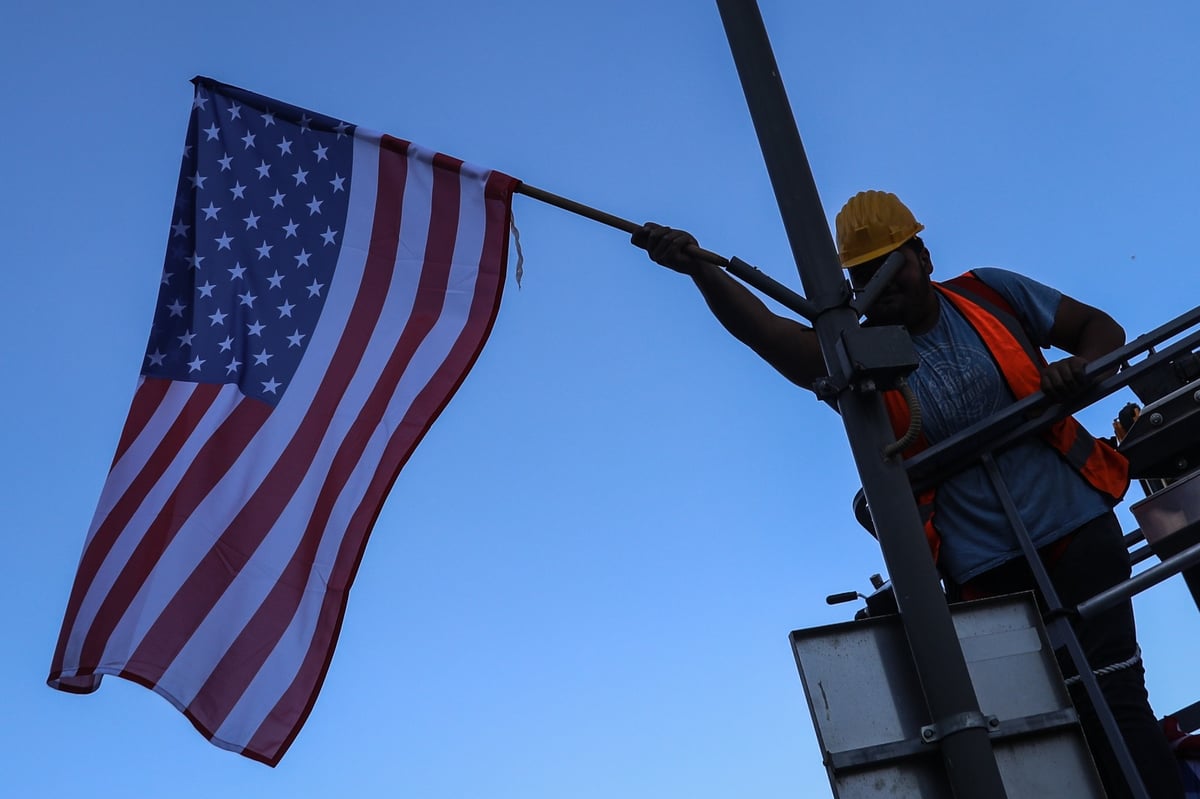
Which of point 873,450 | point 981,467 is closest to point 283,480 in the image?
point 873,450

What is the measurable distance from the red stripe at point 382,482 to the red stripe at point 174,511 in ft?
2.74

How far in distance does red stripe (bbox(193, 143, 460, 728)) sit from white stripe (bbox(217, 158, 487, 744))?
0.03 meters

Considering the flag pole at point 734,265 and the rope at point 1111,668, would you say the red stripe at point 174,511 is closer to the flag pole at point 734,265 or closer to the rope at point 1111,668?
the flag pole at point 734,265

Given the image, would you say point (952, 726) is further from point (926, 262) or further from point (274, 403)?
point (274, 403)

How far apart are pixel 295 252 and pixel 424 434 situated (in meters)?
1.50

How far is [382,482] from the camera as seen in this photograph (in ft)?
20.9

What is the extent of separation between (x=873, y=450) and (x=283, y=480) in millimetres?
3279

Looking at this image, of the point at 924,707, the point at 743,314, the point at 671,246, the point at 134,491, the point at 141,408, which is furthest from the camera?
the point at 141,408

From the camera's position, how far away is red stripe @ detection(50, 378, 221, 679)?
6.34m

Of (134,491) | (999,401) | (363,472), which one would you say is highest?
(134,491)

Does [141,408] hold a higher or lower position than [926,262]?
higher

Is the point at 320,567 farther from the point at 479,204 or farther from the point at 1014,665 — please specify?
the point at 1014,665

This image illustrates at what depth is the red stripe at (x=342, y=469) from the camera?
6.27 meters

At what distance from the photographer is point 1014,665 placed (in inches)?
168
